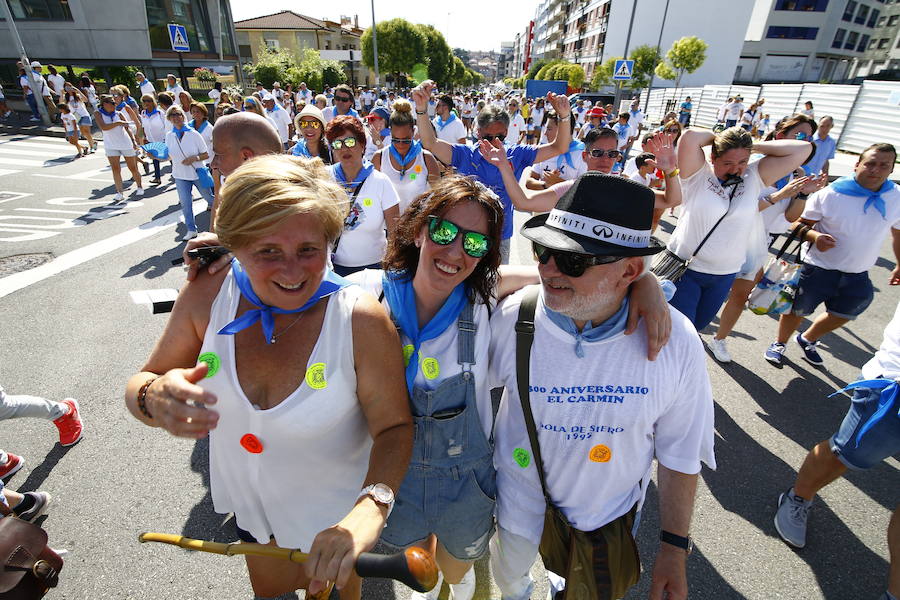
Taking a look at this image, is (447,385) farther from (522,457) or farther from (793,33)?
(793,33)

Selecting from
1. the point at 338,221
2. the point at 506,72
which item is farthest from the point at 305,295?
the point at 506,72

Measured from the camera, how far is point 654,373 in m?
1.54

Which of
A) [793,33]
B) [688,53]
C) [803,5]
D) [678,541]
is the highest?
[803,5]

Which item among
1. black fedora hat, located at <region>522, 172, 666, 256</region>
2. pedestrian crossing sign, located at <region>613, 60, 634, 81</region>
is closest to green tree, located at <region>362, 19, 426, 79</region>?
pedestrian crossing sign, located at <region>613, 60, 634, 81</region>

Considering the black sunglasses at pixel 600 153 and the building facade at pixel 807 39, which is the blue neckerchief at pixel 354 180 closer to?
the black sunglasses at pixel 600 153

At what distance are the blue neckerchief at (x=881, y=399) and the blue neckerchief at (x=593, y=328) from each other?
1.45 m

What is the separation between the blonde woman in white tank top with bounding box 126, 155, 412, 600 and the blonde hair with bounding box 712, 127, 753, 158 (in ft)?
10.2

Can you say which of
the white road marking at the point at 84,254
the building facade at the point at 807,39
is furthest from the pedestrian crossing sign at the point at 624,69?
the building facade at the point at 807,39

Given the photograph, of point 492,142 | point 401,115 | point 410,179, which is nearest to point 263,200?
point 492,142

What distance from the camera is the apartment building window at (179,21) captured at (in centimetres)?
2631

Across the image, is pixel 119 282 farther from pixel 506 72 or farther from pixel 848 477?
pixel 506 72

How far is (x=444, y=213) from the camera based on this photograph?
1683 millimetres

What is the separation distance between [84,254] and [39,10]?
97.4 feet

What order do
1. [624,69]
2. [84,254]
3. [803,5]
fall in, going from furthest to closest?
[803,5] < [624,69] < [84,254]
